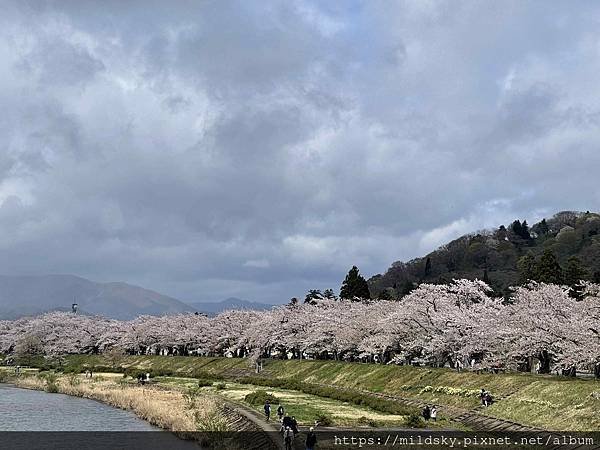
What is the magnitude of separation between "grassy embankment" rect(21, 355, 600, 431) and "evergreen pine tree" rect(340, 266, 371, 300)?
2239cm

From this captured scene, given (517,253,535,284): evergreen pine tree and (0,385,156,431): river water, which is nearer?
(0,385,156,431): river water

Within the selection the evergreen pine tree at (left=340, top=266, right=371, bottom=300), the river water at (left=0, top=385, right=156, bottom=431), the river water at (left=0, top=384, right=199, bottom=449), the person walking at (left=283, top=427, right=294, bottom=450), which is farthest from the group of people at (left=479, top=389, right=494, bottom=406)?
the evergreen pine tree at (left=340, top=266, right=371, bottom=300)

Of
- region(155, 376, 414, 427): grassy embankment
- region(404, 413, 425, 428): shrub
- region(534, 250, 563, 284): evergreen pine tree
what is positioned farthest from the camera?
region(534, 250, 563, 284): evergreen pine tree

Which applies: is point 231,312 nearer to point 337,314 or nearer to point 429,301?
point 337,314

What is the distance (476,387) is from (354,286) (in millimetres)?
63081

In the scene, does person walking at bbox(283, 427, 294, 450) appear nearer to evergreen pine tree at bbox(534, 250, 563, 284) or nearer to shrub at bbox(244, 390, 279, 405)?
shrub at bbox(244, 390, 279, 405)

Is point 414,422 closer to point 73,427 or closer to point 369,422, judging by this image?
point 369,422

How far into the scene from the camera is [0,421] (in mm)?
Result: 59094

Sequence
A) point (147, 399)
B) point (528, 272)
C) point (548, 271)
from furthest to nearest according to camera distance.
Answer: point (528, 272) < point (548, 271) < point (147, 399)

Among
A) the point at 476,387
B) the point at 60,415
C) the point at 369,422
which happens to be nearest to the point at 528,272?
the point at 476,387

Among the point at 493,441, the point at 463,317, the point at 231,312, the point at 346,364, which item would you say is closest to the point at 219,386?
the point at 346,364

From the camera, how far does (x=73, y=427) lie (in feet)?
183

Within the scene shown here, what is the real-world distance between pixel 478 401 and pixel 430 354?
2136 centimetres

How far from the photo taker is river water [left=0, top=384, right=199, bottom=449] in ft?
153
